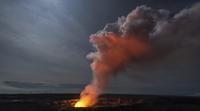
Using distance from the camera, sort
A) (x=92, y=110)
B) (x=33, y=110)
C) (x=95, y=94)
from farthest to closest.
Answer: (x=95, y=94) → (x=33, y=110) → (x=92, y=110)

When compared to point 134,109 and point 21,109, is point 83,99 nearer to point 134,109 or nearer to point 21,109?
point 21,109

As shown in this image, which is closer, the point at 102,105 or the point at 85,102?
the point at 102,105

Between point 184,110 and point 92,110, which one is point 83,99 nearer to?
point 92,110

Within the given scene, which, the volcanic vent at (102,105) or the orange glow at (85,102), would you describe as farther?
the orange glow at (85,102)

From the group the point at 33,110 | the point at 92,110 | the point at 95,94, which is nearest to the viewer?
the point at 92,110

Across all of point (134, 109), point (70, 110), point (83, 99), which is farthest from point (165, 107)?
point (83, 99)

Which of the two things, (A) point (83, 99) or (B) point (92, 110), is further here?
(A) point (83, 99)

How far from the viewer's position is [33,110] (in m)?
83.4

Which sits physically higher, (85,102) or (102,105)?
(85,102)

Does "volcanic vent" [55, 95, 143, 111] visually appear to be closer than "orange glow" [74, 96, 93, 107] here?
Yes

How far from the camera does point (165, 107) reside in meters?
80.1

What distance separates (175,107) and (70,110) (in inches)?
1078

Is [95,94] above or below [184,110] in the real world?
above

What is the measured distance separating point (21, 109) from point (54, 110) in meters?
14.0
